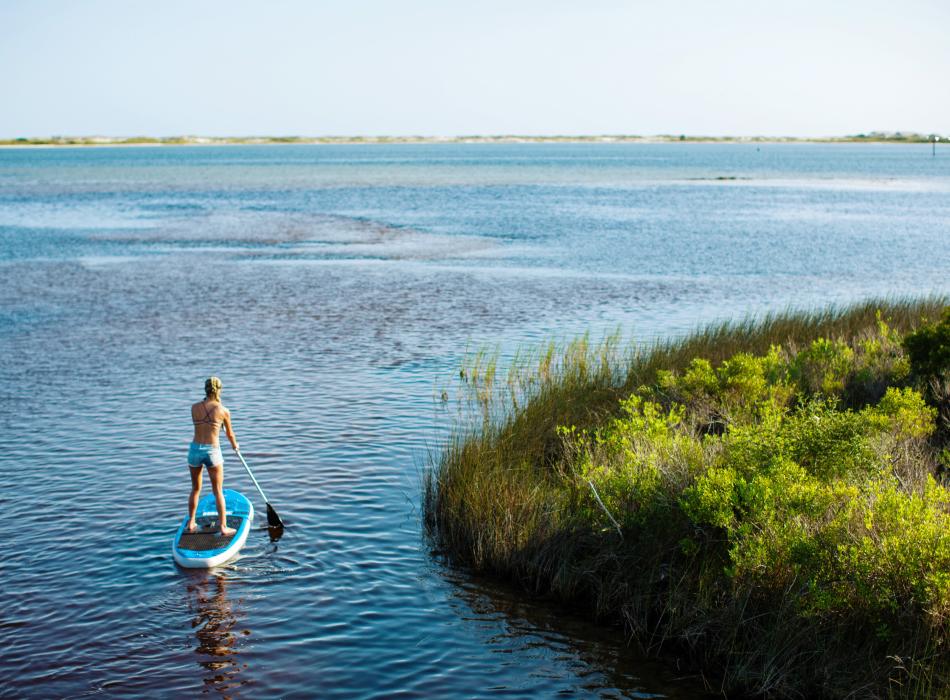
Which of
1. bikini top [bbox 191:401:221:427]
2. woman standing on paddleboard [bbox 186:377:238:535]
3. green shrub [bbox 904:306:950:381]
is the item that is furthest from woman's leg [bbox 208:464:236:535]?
green shrub [bbox 904:306:950:381]

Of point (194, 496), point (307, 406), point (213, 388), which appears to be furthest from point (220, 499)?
point (307, 406)

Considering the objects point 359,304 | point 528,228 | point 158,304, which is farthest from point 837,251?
point 158,304

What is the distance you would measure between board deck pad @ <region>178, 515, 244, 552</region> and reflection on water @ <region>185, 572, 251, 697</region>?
0.42 meters

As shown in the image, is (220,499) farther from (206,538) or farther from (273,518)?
(273,518)

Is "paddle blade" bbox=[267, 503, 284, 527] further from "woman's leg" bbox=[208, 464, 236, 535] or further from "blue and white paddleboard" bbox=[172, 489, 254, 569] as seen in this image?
"woman's leg" bbox=[208, 464, 236, 535]

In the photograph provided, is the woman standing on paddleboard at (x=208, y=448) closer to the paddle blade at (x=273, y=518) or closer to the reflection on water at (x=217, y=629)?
the paddle blade at (x=273, y=518)

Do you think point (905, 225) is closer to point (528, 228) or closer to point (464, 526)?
point (528, 228)

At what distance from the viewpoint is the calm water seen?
10234 mm

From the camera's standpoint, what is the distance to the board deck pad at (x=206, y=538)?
1241cm

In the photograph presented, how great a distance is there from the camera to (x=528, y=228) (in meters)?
58.4

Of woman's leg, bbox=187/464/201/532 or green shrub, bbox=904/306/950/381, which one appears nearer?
woman's leg, bbox=187/464/201/532

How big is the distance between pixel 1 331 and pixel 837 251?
1418 inches

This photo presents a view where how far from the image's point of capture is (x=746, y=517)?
1009 cm

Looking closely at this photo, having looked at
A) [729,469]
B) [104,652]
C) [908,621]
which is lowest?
[104,652]
